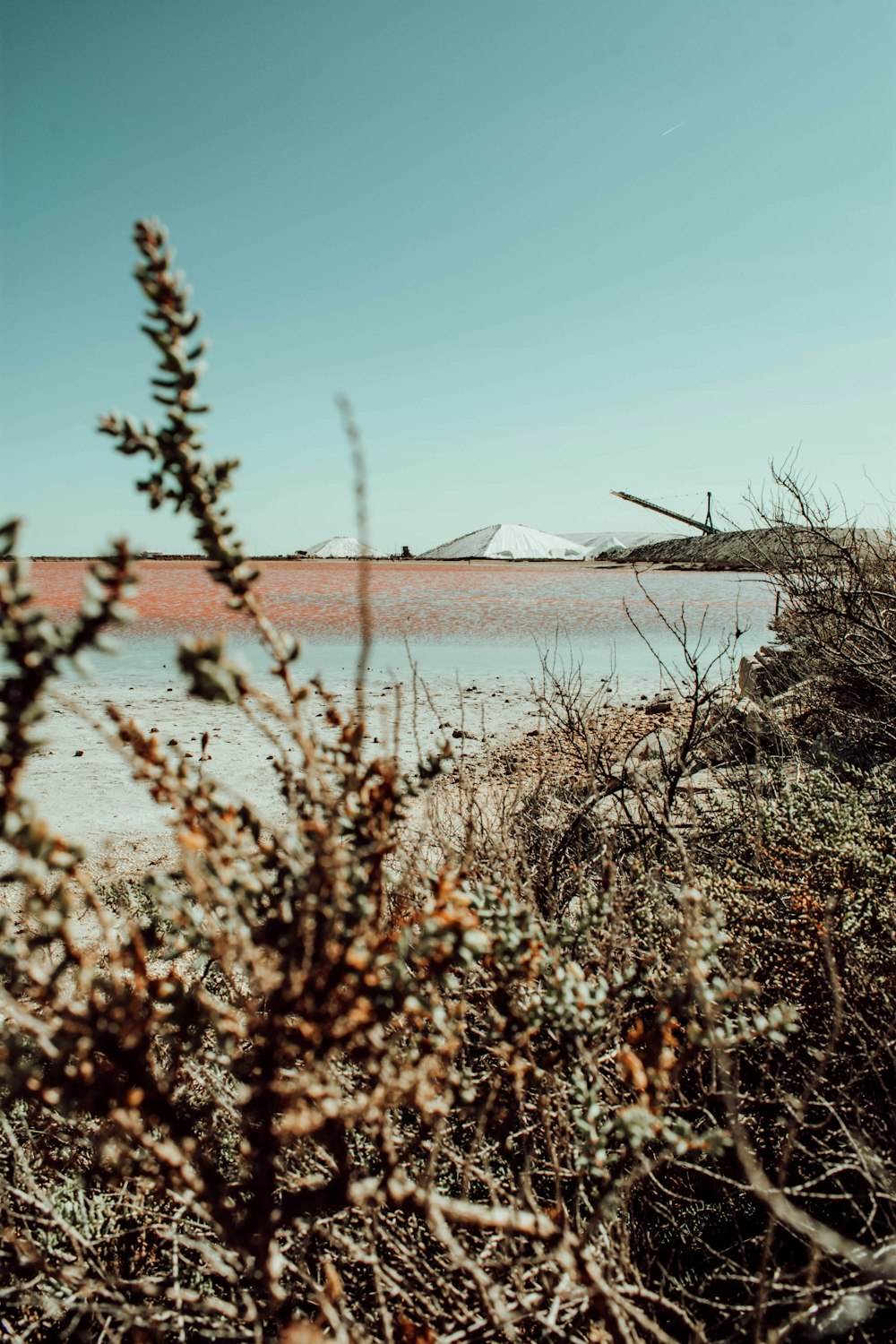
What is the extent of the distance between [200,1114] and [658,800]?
3073mm

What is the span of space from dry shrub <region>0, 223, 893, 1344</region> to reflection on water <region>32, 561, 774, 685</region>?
543cm

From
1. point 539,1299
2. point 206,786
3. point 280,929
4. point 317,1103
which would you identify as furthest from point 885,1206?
point 206,786

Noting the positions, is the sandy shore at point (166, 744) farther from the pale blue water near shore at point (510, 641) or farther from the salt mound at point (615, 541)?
the salt mound at point (615, 541)

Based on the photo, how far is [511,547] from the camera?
46.5m

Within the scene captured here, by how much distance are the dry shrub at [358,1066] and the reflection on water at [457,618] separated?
5.43 meters

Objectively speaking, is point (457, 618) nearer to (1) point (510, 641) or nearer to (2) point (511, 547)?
(1) point (510, 641)

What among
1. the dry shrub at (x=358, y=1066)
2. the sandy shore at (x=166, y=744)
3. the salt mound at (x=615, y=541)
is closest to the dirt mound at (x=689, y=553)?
the salt mound at (x=615, y=541)

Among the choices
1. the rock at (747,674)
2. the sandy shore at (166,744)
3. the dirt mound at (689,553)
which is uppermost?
the dirt mound at (689,553)

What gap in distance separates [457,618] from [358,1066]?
56.5ft

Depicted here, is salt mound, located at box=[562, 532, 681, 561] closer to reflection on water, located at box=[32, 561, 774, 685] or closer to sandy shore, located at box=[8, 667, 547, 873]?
reflection on water, located at box=[32, 561, 774, 685]

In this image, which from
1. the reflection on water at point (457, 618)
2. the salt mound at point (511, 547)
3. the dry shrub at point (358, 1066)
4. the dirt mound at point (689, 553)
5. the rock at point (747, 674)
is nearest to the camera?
the dry shrub at point (358, 1066)

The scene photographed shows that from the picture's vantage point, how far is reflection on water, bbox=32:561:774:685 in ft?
42.3

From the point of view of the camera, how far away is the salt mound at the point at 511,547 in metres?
46.1

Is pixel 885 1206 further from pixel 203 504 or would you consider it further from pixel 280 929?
pixel 203 504
